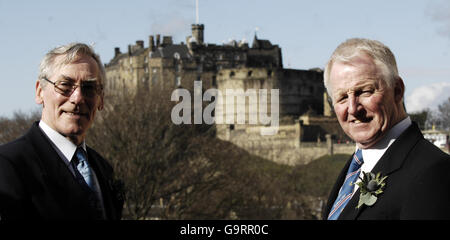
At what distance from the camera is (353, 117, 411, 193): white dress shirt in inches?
139

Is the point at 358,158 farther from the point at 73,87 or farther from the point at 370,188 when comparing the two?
the point at 73,87

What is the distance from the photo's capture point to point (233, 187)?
28.7 meters

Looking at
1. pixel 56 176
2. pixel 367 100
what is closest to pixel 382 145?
pixel 367 100

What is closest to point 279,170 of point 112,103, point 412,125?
point 112,103

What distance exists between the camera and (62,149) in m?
3.76

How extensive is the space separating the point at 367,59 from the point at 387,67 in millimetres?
108

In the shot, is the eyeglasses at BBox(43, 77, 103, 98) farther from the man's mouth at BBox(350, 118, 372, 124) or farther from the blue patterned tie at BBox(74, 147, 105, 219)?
the man's mouth at BBox(350, 118, 372, 124)

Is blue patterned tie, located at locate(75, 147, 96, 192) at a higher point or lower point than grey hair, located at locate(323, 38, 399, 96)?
lower

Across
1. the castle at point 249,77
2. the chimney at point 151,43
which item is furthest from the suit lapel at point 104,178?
the chimney at point 151,43

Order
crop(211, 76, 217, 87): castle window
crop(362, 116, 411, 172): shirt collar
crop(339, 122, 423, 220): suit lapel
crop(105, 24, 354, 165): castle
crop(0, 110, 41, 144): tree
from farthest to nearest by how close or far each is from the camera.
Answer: crop(211, 76, 217, 87): castle window
crop(105, 24, 354, 165): castle
crop(0, 110, 41, 144): tree
crop(362, 116, 411, 172): shirt collar
crop(339, 122, 423, 220): suit lapel

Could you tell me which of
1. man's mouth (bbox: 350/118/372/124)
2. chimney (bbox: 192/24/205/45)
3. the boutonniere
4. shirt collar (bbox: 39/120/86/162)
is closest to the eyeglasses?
shirt collar (bbox: 39/120/86/162)

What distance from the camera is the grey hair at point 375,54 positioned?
11.3ft

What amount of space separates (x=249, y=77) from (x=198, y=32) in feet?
38.1
